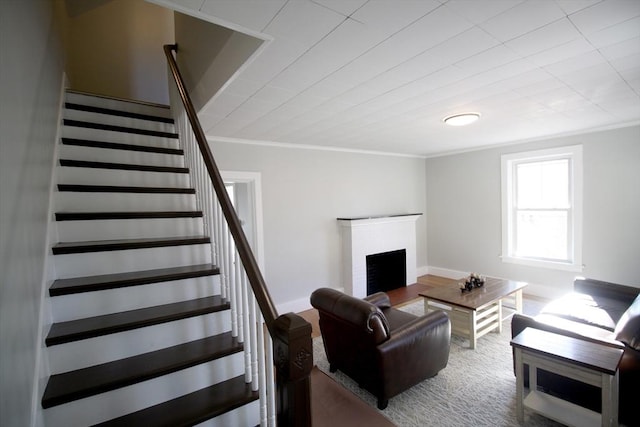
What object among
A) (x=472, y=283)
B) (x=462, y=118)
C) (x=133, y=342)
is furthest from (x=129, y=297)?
(x=472, y=283)

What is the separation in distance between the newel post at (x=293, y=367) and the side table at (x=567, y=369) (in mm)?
1767

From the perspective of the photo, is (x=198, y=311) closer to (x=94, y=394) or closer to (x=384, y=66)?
(x=94, y=394)

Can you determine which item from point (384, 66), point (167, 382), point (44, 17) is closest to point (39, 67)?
point (44, 17)

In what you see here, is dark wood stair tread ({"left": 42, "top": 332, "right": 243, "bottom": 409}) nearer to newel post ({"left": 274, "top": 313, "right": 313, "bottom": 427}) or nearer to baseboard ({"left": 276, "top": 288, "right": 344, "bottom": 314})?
newel post ({"left": 274, "top": 313, "right": 313, "bottom": 427})

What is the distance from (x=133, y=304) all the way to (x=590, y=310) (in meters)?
3.83

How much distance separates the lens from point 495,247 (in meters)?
5.13

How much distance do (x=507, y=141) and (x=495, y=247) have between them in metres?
1.76

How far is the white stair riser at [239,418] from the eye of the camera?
145 cm

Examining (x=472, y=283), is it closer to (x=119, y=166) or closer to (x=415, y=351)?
(x=415, y=351)

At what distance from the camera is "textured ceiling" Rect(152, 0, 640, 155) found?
4.51ft

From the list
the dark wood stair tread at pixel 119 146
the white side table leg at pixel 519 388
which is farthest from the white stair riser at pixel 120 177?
the white side table leg at pixel 519 388

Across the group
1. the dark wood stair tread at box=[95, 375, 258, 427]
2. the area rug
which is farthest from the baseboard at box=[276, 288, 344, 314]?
the dark wood stair tread at box=[95, 375, 258, 427]

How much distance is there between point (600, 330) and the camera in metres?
2.33

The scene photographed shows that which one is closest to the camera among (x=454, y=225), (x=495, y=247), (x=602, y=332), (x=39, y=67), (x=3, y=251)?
(x=3, y=251)
